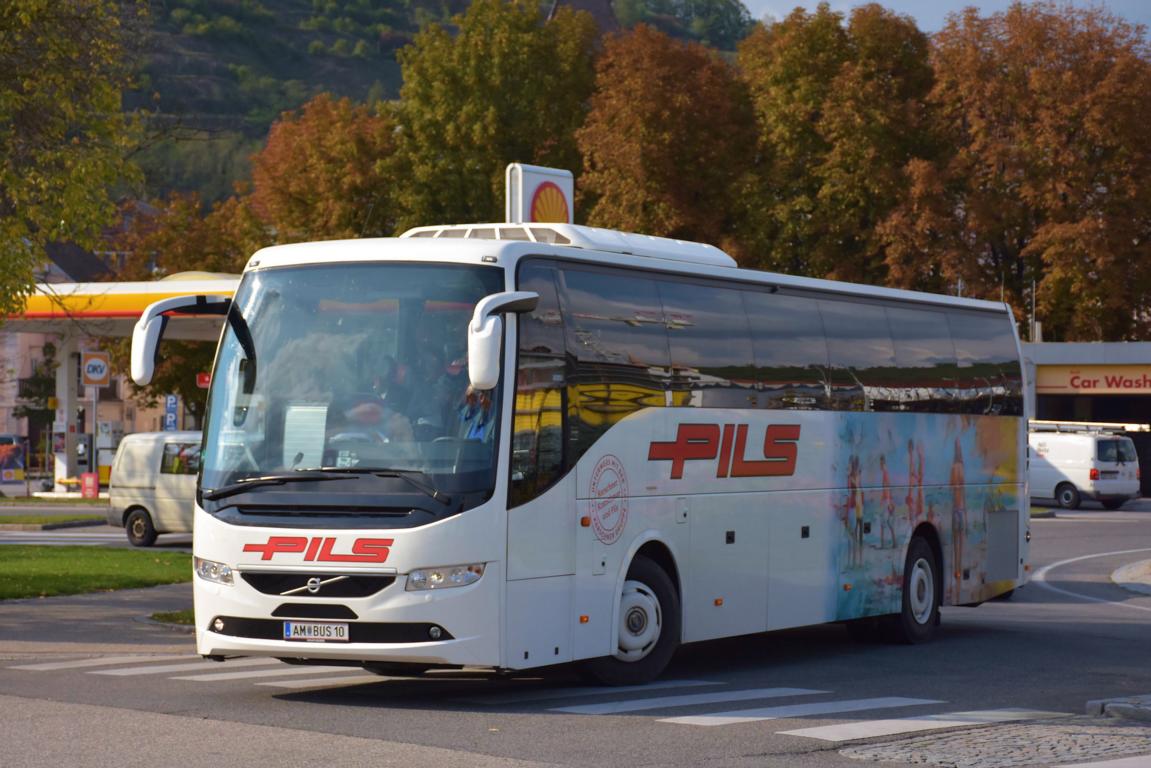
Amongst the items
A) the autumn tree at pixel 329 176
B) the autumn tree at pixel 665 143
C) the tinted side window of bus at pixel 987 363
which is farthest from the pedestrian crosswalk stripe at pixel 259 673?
the autumn tree at pixel 329 176

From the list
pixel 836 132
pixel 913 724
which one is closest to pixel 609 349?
pixel 913 724

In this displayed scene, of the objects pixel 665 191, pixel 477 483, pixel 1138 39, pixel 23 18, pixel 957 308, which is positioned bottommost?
pixel 477 483

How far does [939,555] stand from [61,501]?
34979 mm

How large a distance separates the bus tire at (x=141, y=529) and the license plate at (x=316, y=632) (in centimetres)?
2172

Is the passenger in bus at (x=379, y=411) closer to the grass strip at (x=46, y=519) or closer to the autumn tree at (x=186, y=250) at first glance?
the grass strip at (x=46, y=519)

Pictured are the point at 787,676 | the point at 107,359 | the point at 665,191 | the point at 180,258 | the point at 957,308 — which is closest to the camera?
the point at 787,676

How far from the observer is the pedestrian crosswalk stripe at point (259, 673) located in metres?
13.9

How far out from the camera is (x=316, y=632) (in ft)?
39.1

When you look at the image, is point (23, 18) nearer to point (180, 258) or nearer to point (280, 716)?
point (280, 716)

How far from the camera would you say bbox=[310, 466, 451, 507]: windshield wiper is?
39.0 ft

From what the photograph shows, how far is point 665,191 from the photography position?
173 ft

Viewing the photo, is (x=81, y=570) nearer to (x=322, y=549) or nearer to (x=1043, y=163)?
(x=322, y=549)

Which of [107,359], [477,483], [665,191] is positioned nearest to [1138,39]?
[665,191]

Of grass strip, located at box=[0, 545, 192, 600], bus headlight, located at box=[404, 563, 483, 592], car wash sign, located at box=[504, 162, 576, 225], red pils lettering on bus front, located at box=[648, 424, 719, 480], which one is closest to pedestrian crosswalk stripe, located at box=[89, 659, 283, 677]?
bus headlight, located at box=[404, 563, 483, 592]
